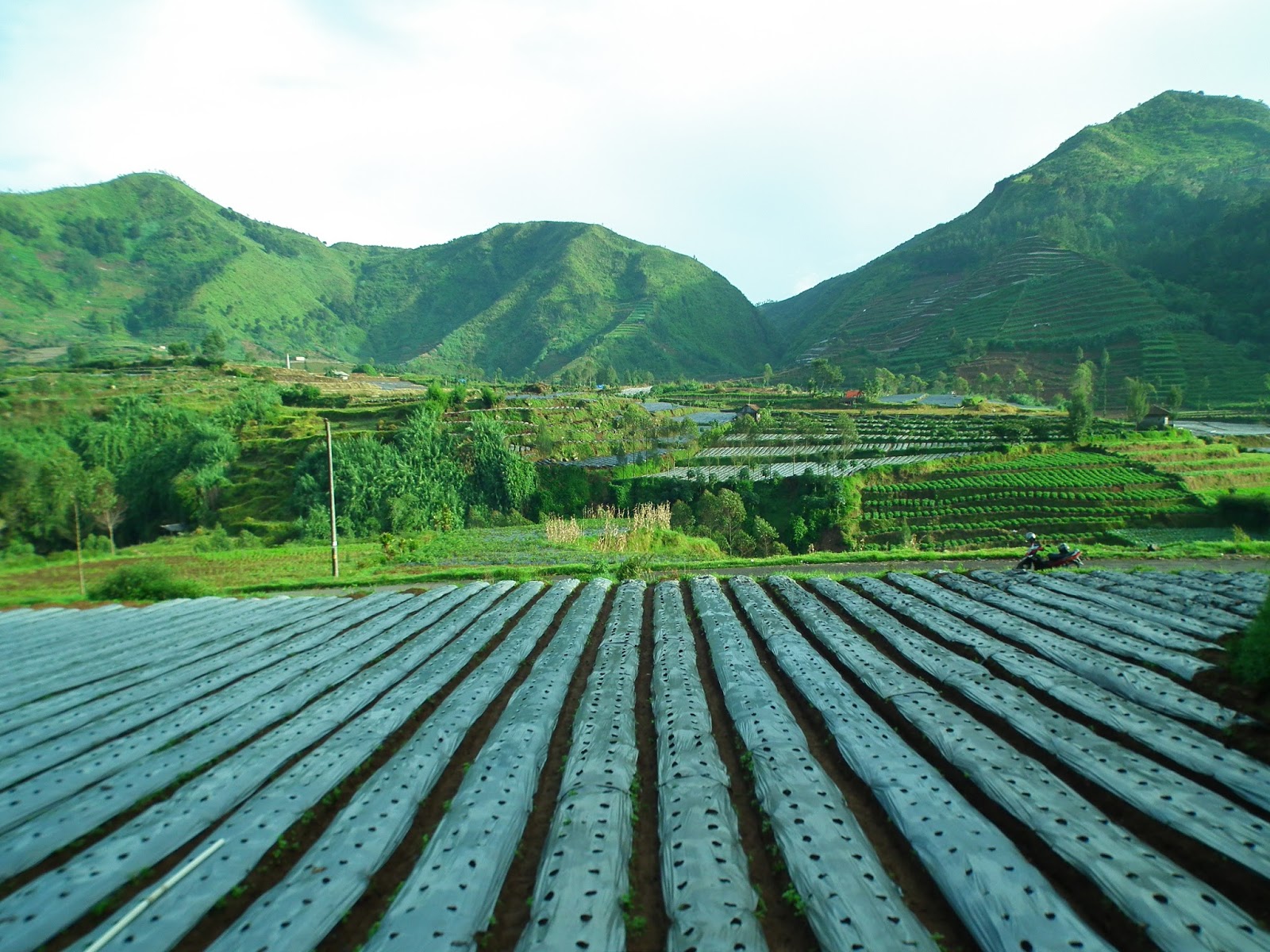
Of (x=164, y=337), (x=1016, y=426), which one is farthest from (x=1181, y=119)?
(x=164, y=337)

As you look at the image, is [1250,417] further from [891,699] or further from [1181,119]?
[1181,119]

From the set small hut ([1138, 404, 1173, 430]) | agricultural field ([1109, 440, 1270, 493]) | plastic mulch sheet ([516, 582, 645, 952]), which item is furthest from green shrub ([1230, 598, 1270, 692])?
small hut ([1138, 404, 1173, 430])

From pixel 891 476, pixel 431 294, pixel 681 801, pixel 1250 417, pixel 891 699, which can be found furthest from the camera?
pixel 431 294

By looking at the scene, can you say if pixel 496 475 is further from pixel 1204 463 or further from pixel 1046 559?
pixel 1204 463

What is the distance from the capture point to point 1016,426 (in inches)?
1435

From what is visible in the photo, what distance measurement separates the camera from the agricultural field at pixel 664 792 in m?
3.09

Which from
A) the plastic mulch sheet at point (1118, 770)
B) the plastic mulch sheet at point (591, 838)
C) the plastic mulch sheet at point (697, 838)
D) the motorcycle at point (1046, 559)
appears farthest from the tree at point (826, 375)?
the plastic mulch sheet at point (591, 838)

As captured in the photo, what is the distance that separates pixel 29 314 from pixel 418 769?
116115 mm

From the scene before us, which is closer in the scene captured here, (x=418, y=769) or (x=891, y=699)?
(x=418, y=769)

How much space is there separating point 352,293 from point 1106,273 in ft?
436

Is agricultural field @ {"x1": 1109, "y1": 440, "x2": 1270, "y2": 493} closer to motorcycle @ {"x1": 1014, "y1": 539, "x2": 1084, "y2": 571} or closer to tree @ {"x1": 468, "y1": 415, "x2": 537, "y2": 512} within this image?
motorcycle @ {"x1": 1014, "y1": 539, "x2": 1084, "y2": 571}

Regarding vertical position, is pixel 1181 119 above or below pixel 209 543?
above

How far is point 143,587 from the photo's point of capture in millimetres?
14461

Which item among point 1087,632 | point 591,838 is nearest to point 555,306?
point 1087,632
